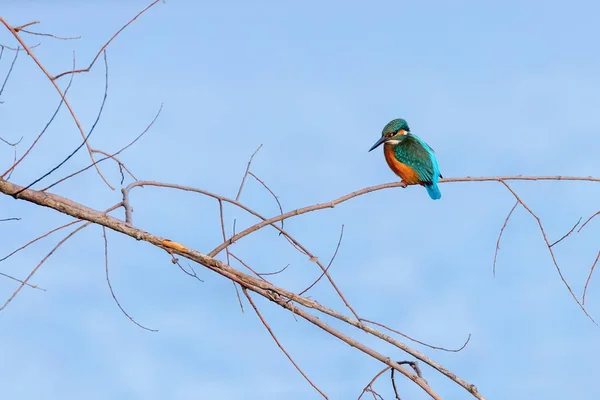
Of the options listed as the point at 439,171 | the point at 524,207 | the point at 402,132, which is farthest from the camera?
the point at 402,132

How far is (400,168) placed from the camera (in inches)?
237

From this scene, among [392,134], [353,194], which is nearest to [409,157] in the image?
[392,134]

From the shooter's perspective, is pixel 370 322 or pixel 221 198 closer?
pixel 370 322

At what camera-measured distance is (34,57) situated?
2455 millimetres

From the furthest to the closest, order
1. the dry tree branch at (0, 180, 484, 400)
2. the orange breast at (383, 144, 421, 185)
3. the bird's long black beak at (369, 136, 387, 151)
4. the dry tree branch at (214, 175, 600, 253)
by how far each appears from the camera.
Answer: the bird's long black beak at (369, 136, 387, 151) → the orange breast at (383, 144, 421, 185) → the dry tree branch at (214, 175, 600, 253) → the dry tree branch at (0, 180, 484, 400)

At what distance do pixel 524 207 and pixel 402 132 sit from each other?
2.98 m

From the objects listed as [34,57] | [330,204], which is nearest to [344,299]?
[330,204]

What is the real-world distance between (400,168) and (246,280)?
3172mm

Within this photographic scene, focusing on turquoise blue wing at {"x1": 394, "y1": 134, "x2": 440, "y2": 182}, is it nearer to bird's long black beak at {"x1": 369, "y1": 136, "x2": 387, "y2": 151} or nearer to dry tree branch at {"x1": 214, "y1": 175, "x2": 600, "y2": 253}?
bird's long black beak at {"x1": 369, "y1": 136, "x2": 387, "y2": 151}

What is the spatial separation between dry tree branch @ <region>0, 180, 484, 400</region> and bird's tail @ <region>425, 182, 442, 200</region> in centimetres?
300

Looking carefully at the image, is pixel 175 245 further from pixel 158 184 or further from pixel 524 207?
pixel 524 207

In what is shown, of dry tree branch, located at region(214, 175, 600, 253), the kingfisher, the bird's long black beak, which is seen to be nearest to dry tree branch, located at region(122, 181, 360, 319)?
dry tree branch, located at region(214, 175, 600, 253)

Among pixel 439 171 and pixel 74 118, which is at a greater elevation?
pixel 439 171

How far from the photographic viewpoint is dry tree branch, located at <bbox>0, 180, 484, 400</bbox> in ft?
9.50
